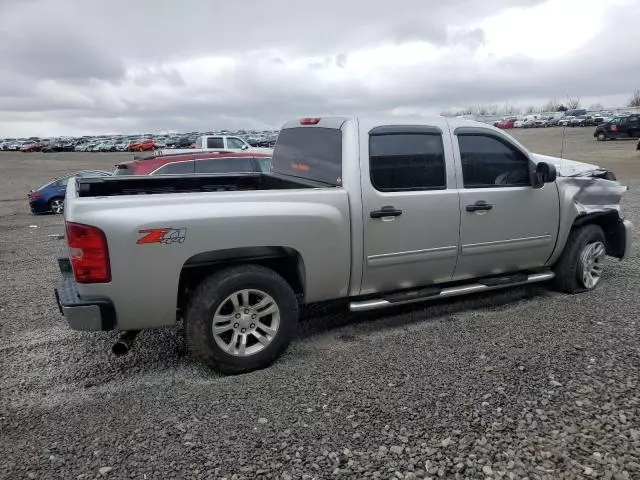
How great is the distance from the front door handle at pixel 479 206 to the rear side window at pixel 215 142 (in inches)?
675

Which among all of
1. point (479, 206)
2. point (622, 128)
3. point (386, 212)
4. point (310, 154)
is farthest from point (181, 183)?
point (622, 128)

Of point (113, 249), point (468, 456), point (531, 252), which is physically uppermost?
point (113, 249)

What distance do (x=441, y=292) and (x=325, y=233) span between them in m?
1.36

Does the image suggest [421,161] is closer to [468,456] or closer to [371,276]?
[371,276]

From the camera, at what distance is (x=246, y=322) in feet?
12.8

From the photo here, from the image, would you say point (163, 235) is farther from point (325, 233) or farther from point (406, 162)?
point (406, 162)

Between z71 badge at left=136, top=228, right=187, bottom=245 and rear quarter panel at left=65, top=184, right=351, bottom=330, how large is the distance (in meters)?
0.02

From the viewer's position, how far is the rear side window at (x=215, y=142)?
20.7 metres

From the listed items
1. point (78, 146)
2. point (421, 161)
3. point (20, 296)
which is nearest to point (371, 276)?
point (421, 161)

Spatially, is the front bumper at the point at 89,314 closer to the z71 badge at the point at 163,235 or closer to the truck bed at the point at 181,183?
the z71 badge at the point at 163,235

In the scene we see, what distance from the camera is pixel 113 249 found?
3.42m

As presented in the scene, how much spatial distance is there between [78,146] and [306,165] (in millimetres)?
75405

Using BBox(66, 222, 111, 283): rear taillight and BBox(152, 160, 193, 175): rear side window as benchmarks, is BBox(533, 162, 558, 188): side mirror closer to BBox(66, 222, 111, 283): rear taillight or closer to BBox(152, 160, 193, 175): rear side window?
BBox(66, 222, 111, 283): rear taillight

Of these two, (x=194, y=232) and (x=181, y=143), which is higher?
(x=194, y=232)
